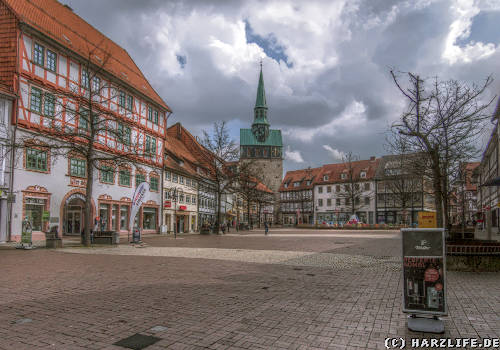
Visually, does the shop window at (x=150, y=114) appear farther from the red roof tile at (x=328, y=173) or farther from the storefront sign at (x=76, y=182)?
the red roof tile at (x=328, y=173)

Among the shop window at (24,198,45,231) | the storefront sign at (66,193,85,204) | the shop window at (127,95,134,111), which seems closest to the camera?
the shop window at (24,198,45,231)

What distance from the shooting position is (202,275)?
983 centimetres

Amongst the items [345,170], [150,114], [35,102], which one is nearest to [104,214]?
[35,102]

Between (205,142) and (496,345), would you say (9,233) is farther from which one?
(496,345)

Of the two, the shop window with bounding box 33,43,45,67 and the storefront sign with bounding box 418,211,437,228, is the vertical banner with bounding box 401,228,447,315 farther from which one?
the shop window with bounding box 33,43,45,67

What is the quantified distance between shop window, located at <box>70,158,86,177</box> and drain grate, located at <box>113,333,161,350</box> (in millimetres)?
25639

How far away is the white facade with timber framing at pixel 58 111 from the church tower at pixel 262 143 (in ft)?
279

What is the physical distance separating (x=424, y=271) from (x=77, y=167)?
2786 centimetres

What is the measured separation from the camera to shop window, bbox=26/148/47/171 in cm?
2396

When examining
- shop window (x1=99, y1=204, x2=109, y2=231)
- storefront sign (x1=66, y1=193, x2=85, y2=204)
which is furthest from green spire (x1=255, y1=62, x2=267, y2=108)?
storefront sign (x1=66, y1=193, x2=85, y2=204)

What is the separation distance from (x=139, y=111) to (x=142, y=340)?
3406 centimetres

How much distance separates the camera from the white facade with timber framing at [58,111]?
23203 mm

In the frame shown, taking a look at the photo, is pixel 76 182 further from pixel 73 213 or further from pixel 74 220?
pixel 74 220

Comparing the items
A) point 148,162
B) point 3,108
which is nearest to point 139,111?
point 148,162
